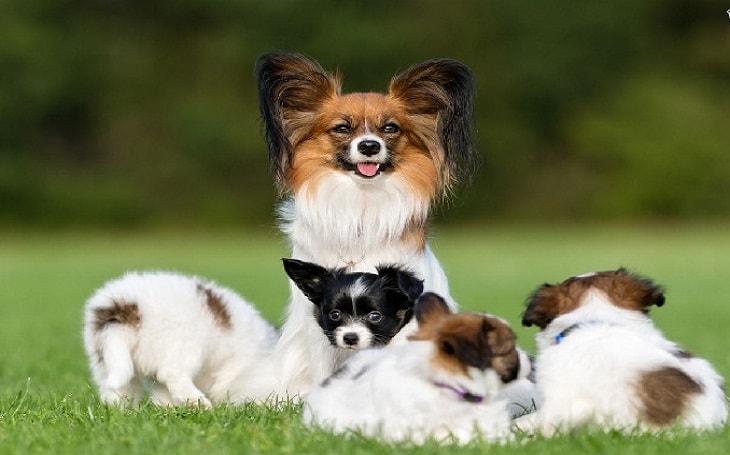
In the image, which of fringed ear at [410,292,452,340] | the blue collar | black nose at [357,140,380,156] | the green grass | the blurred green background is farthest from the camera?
the blurred green background

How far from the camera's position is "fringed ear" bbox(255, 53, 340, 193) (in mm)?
7875

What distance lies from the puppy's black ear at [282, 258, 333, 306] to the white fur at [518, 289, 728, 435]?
167 centimetres

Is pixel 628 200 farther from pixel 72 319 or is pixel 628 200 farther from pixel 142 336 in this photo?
pixel 142 336

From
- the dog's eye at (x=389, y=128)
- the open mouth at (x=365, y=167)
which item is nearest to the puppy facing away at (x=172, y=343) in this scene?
the open mouth at (x=365, y=167)

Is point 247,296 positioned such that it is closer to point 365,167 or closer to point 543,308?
point 365,167

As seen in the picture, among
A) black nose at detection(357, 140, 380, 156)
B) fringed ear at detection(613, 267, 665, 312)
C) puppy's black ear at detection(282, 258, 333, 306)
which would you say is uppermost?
black nose at detection(357, 140, 380, 156)

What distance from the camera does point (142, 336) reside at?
7.40m

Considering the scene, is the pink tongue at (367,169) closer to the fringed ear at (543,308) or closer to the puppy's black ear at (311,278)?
the puppy's black ear at (311,278)

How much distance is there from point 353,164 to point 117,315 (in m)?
1.77

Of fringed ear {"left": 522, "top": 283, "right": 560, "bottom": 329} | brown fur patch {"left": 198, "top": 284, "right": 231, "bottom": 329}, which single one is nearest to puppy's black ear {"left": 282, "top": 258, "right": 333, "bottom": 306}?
brown fur patch {"left": 198, "top": 284, "right": 231, "bottom": 329}

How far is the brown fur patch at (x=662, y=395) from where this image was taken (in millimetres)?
5762

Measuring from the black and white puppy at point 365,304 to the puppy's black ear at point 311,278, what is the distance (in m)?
0.01

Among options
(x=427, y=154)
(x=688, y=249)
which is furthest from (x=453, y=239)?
(x=427, y=154)

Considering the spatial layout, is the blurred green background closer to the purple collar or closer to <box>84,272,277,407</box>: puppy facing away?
<box>84,272,277,407</box>: puppy facing away
